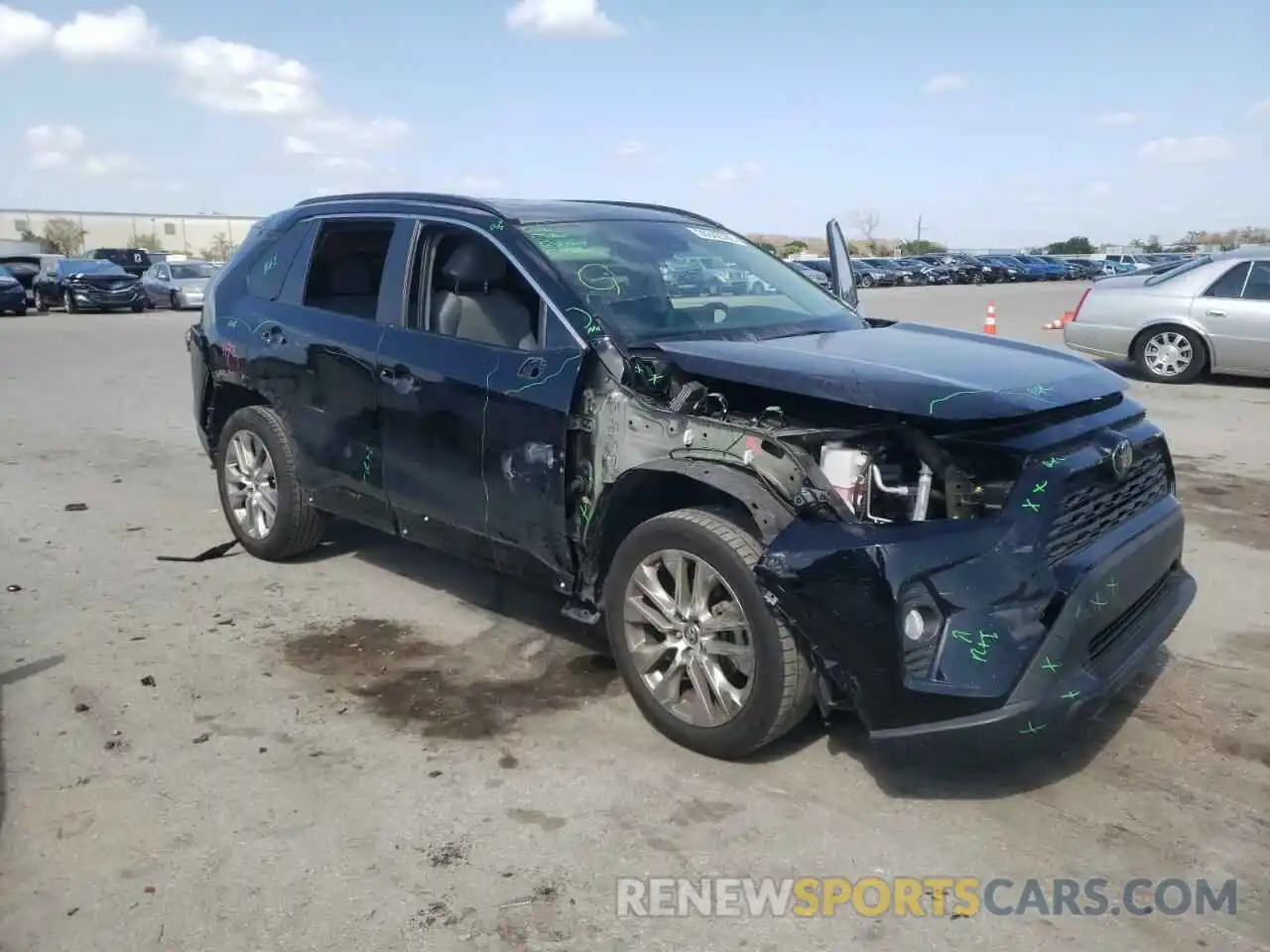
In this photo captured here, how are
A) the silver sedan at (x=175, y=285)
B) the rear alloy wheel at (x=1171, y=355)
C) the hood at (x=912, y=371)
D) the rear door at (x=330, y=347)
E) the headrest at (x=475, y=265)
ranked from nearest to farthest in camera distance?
the hood at (x=912, y=371) < the headrest at (x=475, y=265) < the rear door at (x=330, y=347) < the rear alloy wheel at (x=1171, y=355) < the silver sedan at (x=175, y=285)

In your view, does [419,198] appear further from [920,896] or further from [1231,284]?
[1231,284]

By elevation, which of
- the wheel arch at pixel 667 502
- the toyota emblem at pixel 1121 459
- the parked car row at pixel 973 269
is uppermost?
the parked car row at pixel 973 269

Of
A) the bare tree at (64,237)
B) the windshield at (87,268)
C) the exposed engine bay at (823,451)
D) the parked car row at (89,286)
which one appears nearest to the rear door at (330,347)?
the exposed engine bay at (823,451)

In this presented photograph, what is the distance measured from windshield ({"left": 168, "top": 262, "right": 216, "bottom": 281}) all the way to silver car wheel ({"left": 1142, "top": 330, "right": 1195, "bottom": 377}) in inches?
977

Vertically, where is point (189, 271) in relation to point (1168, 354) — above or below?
above

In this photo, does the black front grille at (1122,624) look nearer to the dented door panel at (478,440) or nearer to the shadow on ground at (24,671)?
the dented door panel at (478,440)

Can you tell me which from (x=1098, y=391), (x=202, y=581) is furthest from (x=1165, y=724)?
(x=202, y=581)

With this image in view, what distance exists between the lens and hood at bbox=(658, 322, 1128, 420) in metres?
3.28

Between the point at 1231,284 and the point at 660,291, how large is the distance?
10122 millimetres

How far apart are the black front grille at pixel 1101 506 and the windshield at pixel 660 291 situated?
1.36m

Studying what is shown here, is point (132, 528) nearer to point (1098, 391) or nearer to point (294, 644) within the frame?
point (294, 644)

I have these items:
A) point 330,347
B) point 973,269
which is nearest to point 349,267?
point 330,347

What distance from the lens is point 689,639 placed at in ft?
12.0

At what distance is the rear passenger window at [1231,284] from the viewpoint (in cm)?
1189
